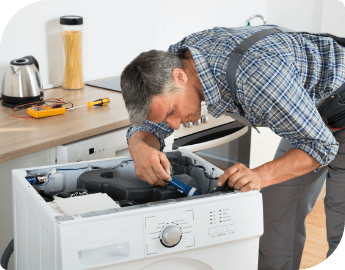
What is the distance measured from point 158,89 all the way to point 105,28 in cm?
127

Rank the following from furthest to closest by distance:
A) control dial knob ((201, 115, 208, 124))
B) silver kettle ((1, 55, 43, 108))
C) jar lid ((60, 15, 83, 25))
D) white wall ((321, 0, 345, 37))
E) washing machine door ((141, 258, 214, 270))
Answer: white wall ((321, 0, 345, 37)), control dial knob ((201, 115, 208, 124)), jar lid ((60, 15, 83, 25)), silver kettle ((1, 55, 43, 108)), washing machine door ((141, 258, 214, 270))

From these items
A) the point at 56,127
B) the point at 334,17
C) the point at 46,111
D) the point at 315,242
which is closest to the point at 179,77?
the point at 56,127

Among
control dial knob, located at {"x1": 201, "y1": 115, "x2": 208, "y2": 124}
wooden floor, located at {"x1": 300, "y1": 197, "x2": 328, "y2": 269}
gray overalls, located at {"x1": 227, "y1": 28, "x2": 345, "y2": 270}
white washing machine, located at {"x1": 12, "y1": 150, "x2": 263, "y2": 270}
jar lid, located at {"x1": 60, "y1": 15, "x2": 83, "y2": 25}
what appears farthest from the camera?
wooden floor, located at {"x1": 300, "y1": 197, "x2": 328, "y2": 269}

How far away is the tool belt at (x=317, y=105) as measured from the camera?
132cm

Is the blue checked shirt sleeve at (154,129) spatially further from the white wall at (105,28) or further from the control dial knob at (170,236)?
the white wall at (105,28)

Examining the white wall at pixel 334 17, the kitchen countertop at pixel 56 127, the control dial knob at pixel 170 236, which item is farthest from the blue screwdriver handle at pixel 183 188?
the white wall at pixel 334 17

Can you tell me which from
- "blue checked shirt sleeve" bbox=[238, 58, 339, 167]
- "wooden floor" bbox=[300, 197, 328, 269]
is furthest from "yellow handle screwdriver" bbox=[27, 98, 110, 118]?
"wooden floor" bbox=[300, 197, 328, 269]

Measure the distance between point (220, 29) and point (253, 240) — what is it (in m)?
0.67

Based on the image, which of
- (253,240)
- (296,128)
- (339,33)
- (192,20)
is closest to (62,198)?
(253,240)

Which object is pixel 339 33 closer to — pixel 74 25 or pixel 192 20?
pixel 192 20

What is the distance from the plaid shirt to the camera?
1260 millimetres

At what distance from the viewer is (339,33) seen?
3271 millimetres

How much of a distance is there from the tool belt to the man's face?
12 cm

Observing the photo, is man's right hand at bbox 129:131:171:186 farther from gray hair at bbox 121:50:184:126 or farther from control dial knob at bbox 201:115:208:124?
control dial knob at bbox 201:115:208:124
